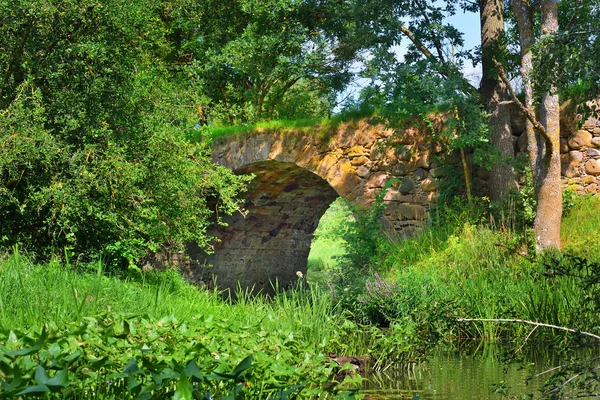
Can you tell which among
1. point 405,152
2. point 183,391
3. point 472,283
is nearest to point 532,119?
point 405,152

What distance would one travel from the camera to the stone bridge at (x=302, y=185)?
10.5 metres

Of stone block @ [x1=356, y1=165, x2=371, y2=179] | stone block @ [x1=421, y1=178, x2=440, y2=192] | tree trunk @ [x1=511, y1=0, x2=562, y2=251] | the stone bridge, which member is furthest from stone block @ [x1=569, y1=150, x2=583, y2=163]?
stone block @ [x1=356, y1=165, x2=371, y2=179]

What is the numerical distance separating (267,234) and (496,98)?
6.26m

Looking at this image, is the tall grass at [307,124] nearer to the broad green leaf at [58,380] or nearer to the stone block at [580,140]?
the stone block at [580,140]

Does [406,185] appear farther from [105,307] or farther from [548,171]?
[105,307]

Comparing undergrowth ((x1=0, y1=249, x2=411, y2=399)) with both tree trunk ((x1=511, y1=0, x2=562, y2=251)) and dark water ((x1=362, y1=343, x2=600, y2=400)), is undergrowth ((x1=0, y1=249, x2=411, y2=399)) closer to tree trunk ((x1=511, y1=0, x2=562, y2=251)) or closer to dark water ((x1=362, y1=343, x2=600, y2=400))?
dark water ((x1=362, y1=343, x2=600, y2=400))

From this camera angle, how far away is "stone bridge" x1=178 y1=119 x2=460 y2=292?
10.5m

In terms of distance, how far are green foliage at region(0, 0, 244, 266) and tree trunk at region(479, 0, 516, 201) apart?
4264mm

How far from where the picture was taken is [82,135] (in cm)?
797

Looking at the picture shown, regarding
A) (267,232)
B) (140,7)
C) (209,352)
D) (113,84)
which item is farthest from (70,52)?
(267,232)

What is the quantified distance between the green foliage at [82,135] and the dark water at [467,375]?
3.52 metres

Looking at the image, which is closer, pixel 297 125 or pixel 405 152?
pixel 405 152

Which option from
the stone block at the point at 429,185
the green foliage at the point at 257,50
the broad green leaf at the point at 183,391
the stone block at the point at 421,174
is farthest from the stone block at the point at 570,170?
the broad green leaf at the point at 183,391

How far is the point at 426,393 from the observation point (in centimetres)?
485
